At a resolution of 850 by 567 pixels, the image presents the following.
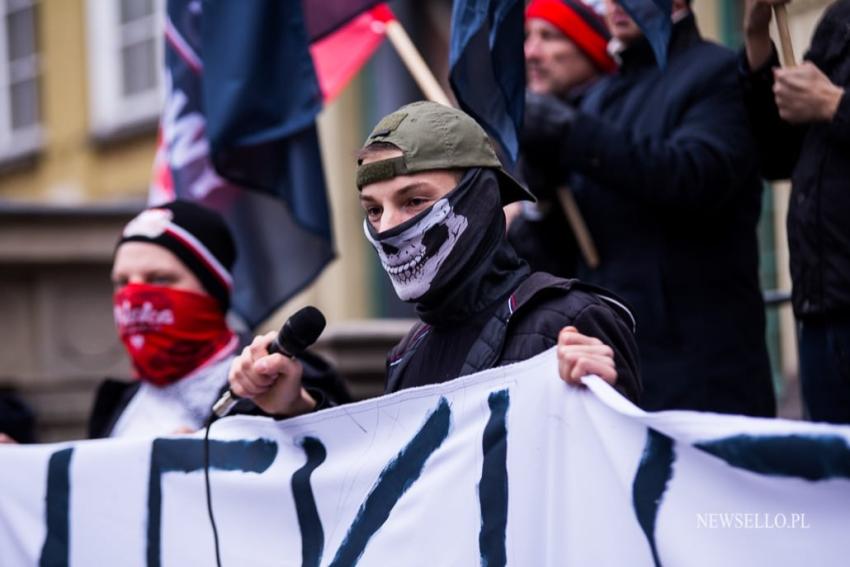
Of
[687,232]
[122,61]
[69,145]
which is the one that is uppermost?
[687,232]

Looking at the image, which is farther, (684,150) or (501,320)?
(684,150)

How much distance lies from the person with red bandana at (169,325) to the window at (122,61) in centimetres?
1045

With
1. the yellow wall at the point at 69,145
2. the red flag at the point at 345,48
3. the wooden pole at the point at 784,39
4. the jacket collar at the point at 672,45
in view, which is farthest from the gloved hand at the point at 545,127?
the yellow wall at the point at 69,145

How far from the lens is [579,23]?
5.27 meters

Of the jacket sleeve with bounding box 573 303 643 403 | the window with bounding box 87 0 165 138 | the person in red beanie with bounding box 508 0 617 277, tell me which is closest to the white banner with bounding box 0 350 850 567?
the jacket sleeve with bounding box 573 303 643 403

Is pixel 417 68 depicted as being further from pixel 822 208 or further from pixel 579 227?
pixel 822 208

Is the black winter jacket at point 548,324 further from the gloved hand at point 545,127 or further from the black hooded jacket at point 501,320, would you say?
the gloved hand at point 545,127

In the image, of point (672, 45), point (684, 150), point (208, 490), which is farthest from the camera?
point (672, 45)

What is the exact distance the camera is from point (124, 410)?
530cm

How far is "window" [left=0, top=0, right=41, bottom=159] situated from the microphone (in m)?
13.6

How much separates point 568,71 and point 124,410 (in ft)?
5.40

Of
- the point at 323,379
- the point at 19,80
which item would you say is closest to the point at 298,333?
the point at 323,379

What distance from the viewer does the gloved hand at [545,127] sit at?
4.79 metres

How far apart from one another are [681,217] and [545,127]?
43 cm
